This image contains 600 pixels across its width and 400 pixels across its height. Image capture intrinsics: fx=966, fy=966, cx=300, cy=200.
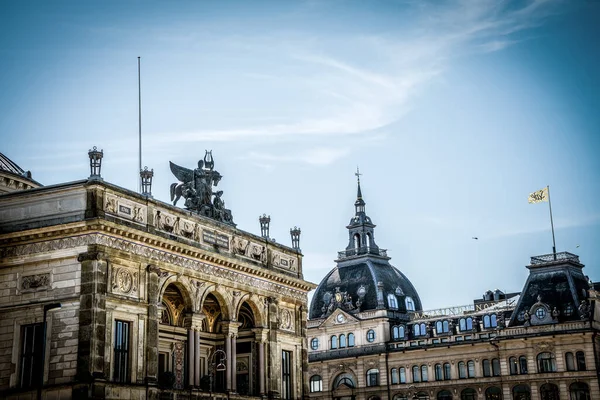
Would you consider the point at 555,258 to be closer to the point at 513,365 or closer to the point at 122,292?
the point at 513,365

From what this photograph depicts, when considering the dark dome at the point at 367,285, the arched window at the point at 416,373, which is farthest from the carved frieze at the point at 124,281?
the dark dome at the point at 367,285

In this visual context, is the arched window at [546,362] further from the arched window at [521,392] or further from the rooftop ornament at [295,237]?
the rooftop ornament at [295,237]

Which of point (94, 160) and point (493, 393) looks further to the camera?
point (493, 393)

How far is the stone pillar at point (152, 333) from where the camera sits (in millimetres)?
53156

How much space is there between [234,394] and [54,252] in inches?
625

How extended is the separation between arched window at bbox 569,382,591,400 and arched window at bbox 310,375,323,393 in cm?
3237

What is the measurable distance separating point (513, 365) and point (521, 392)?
3.03 meters

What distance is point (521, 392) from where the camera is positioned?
346ft

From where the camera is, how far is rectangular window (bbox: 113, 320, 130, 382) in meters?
51.6

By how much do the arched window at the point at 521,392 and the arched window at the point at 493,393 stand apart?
2.14 metres

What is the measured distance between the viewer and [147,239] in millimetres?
54438

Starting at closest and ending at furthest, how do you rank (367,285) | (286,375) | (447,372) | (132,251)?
(132,251) < (286,375) < (447,372) < (367,285)

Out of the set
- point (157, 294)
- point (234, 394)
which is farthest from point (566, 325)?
point (157, 294)

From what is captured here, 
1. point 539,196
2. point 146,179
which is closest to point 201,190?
point 146,179
